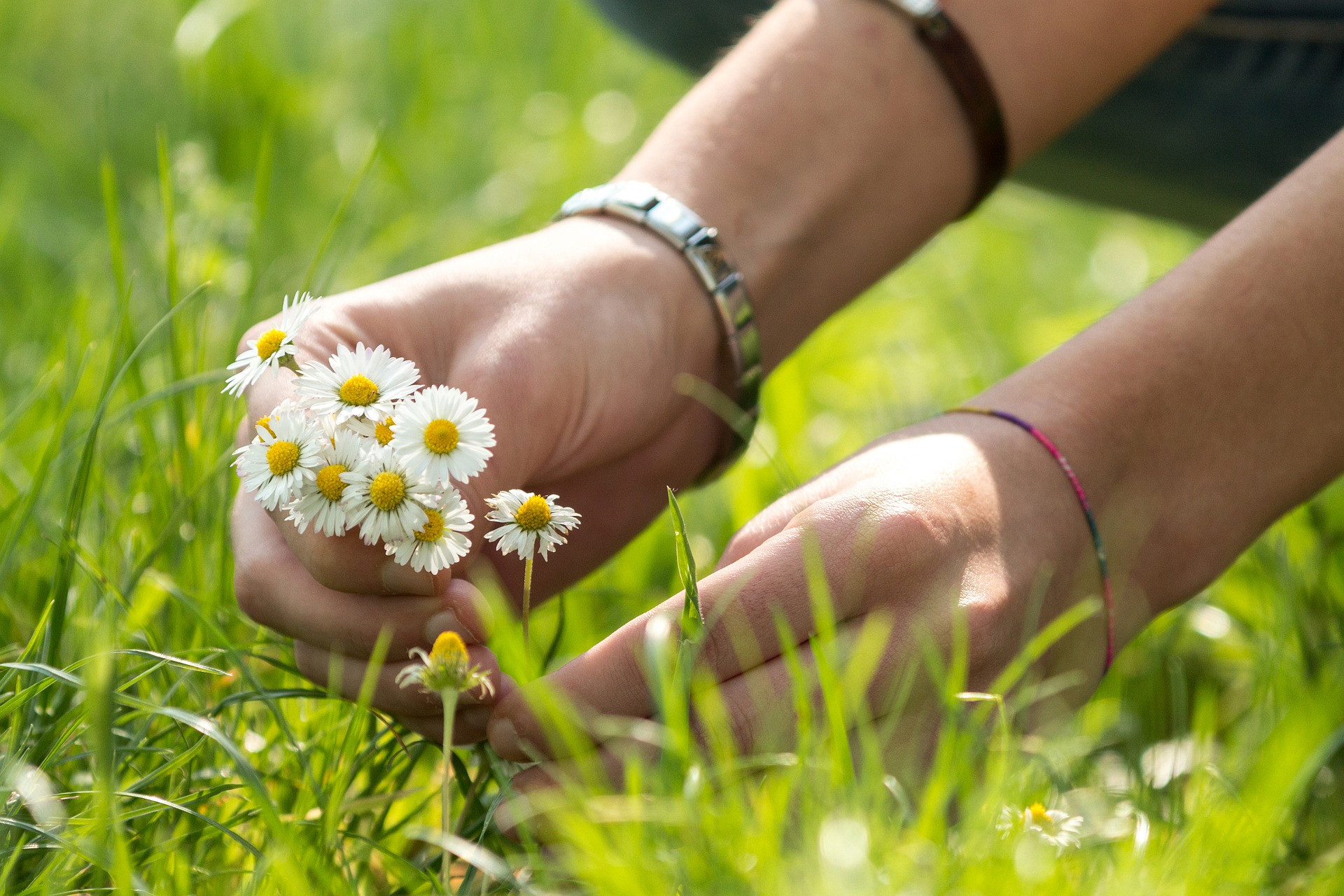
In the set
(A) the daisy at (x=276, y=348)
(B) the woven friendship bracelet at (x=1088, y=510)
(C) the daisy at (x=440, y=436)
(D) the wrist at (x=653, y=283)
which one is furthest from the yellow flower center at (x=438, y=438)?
(B) the woven friendship bracelet at (x=1088, y=510)

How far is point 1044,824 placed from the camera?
701mm

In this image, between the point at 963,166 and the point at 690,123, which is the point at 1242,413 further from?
the point at 690,123

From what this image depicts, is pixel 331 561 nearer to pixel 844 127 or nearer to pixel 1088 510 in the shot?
pixel 1088 510

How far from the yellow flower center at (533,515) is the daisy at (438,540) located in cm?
3

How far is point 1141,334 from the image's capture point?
0.87 metres

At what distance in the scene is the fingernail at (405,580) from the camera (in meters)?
0.75

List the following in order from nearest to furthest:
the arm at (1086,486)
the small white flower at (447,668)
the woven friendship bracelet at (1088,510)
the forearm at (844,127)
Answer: the small white flower at (447,668)
the arm at (1086,486)
the woven friendship bracelet at (1088,510)
the forearm at (844,127)

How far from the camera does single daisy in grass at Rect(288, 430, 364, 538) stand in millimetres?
703

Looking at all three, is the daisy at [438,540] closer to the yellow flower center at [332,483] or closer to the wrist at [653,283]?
the yellow flower center at [332,483]

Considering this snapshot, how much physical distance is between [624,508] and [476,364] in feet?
0.98

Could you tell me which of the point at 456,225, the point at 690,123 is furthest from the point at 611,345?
the point at 456,225

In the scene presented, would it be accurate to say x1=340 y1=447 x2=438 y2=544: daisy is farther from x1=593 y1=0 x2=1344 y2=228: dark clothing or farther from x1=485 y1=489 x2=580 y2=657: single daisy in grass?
x1=593 y1=0 x2=1344 y2=228: dark clothing

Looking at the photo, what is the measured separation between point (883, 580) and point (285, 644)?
1.61ft

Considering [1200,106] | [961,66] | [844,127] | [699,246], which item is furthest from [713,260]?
[1200,106]
